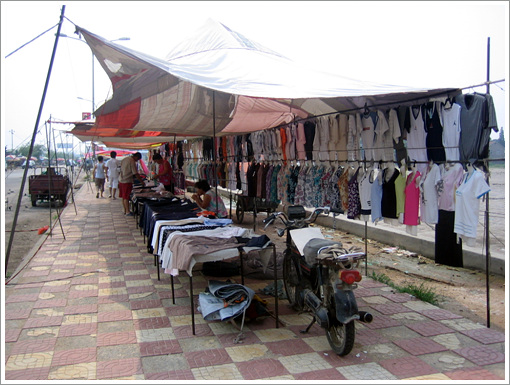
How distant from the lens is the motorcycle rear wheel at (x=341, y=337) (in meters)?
3.42

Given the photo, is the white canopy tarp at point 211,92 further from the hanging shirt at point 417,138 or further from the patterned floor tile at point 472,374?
the patterned floor tile at point 472,374

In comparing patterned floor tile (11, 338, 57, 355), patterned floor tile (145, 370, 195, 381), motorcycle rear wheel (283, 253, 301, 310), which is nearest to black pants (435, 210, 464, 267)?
motorcycle rear wheel (283, 253, 301, 310)

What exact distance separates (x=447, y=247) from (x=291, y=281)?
2.93m

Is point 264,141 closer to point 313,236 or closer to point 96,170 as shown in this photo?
point 313,236

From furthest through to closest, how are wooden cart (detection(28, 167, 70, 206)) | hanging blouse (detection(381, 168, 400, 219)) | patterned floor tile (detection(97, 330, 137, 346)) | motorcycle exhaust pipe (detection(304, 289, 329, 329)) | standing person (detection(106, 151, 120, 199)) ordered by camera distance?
1. wooden cart (detection(28, 167, 70, 206))
2. standing person (detection(106, 151, 120, 199))
3. hanging blouse (detection(381, 168, 400, 219))
4. patterned floor tile (detection(97, 330, 137, 346))
5. motorcycle exhaust pipe (detection(304, 289, 329, 329))

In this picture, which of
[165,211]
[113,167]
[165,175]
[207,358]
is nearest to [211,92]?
[165,211]

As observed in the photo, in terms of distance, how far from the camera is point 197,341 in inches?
153

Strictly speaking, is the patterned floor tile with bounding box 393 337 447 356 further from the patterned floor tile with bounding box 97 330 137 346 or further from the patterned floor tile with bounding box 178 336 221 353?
the patterned floor tile with bounding box 97 330 137 346

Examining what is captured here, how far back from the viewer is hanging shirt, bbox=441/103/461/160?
14.5ft

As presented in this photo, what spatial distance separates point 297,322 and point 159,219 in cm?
238

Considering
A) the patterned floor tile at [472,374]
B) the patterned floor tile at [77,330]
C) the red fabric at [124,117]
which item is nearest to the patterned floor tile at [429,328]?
the patterned floor tile at [472,374]

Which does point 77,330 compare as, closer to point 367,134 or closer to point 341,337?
point 341,337

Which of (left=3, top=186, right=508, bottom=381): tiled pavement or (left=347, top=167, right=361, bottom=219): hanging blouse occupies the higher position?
(left=347, top=167, right=361, bottom=219): hanging blouse

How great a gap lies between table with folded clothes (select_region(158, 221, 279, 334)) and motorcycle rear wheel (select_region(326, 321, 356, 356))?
2.22 feet
